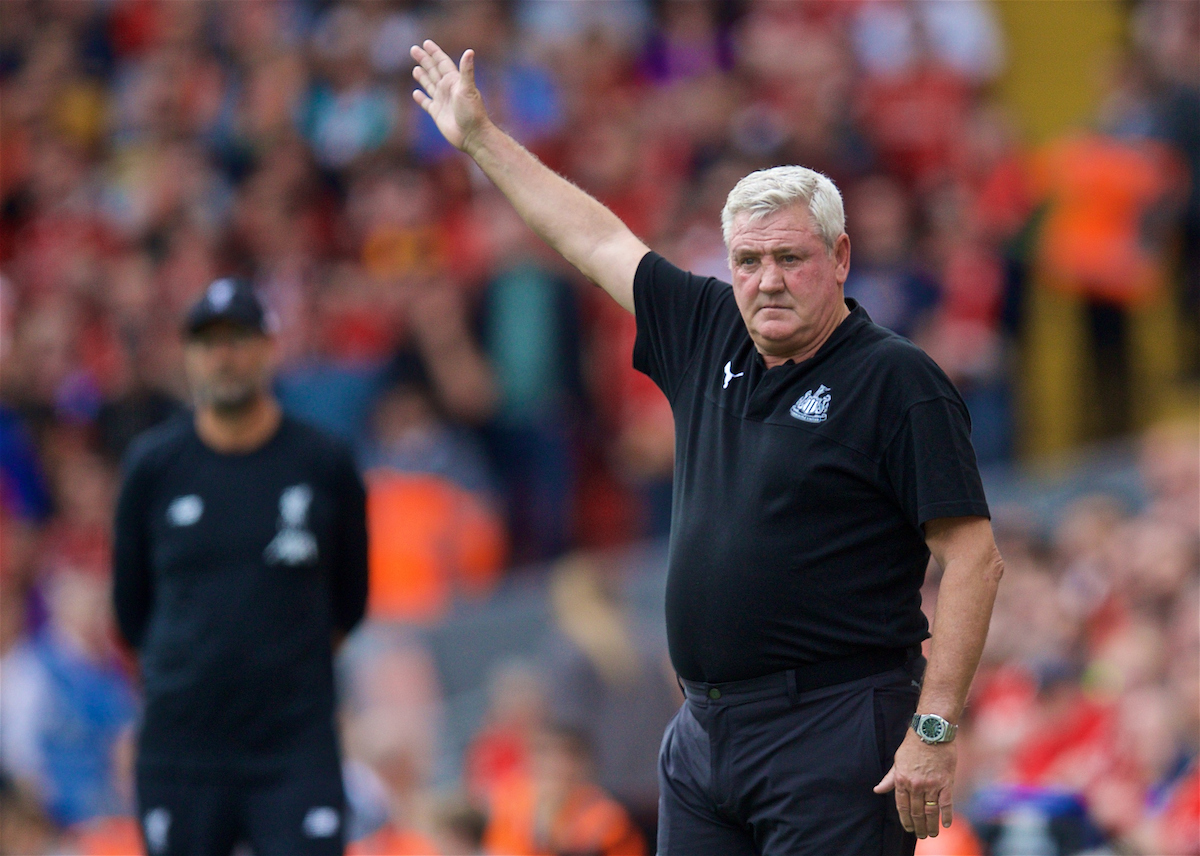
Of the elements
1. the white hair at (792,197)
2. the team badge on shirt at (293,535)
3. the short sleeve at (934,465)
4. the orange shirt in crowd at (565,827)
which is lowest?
the orange shirt in crowd at (565,827)

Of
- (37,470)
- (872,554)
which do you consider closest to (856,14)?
(37,470)

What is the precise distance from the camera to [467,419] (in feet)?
36.6

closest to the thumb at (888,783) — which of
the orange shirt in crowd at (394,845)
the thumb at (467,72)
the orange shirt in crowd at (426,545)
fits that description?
the thumb at (467,72)

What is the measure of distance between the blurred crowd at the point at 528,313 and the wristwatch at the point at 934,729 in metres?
3.37

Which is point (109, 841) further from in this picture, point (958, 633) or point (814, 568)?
point (958, 633)

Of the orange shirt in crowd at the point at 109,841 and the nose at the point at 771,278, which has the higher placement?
the nose at the point at 771,278

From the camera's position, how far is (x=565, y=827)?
734 centimetres

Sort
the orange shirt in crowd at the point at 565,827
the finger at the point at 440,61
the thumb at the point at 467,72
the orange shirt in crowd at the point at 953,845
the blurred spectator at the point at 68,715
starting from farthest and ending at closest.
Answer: the blurred spectator at the point at 68,715
the orange shirt in crowd at the point at 565,827
the orange shirt in crowd at the point at 953,845
the finger at the point at 440,61
the thumb at the point at 467,72

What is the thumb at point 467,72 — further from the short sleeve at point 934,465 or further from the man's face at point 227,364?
the short sleeve at point 934,465

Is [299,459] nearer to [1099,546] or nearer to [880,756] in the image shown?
[880,756]

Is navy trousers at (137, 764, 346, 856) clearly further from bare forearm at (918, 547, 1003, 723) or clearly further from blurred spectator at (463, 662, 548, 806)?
blurred spectator at (463, 662, 548, 806)

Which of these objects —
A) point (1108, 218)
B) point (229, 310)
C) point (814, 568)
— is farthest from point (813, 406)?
point (1108, 218)

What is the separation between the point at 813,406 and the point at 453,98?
1408mm

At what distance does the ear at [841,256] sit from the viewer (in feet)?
13.5
